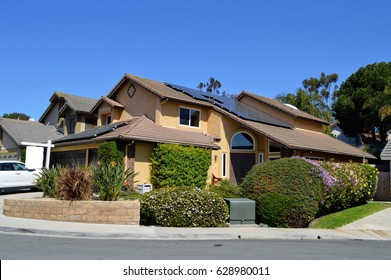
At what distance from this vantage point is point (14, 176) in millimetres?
20297

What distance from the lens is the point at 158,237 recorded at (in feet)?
36.2

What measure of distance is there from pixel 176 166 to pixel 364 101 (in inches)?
1177

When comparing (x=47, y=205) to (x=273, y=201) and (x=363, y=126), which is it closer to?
(x=273, y=201)

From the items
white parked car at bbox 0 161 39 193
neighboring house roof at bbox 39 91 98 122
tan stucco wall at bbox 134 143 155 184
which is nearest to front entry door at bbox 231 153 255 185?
tan stucco wall at bbox 134 143 155 184

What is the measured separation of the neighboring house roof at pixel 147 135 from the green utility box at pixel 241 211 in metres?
7.73

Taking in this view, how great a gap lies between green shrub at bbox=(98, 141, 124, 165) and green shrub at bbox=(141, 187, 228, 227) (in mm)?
6545

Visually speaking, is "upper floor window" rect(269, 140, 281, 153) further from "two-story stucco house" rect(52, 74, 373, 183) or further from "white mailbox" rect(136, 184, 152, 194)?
"white mailbox" rect(136, 184, 152, 194)

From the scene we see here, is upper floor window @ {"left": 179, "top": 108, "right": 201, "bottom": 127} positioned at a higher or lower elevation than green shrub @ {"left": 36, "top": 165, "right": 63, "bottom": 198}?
higher

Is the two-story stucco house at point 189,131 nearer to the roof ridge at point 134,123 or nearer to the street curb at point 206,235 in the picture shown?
the roof ridge at point 134,123

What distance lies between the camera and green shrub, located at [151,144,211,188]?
20281 millimetres

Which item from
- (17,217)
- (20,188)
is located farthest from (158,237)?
(20,188)

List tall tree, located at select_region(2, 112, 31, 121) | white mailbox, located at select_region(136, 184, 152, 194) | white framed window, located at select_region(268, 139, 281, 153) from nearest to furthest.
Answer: white mailbox, located at select_region(136, 184, 152, 194) → white framed window, located at select_region(268, 139, 281, 153) → tall tree, located at select_region(2, 112, 31, 121)

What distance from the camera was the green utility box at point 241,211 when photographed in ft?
45.1

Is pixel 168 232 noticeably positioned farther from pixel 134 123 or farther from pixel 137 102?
pixel 137 102
